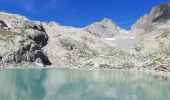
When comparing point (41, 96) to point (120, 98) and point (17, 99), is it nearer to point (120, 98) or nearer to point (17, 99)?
point (17, 99)

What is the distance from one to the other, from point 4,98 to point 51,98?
1233cm

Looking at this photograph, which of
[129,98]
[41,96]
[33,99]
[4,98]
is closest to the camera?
[4,98]

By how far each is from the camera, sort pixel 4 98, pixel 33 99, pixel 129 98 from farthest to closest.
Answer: pixel 129 98 < pixel 33 99 < pixel 4 98

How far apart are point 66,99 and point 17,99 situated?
1255 centimetres

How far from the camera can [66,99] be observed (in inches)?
3063

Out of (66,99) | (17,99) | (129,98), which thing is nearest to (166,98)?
(129,98)

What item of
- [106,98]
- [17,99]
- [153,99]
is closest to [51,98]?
[17,99]

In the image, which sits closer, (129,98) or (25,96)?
(25,96)

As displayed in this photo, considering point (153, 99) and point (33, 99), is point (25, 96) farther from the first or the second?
point (153, 99)

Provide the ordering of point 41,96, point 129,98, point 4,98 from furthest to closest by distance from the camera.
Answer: point 129,98
point 41,96
point 4,98

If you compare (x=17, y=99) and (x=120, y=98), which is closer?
(x=17, y=99)

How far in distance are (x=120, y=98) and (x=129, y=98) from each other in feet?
8.45

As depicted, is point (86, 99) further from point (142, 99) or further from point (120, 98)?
point (142, 99)

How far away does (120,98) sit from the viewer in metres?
84.2
